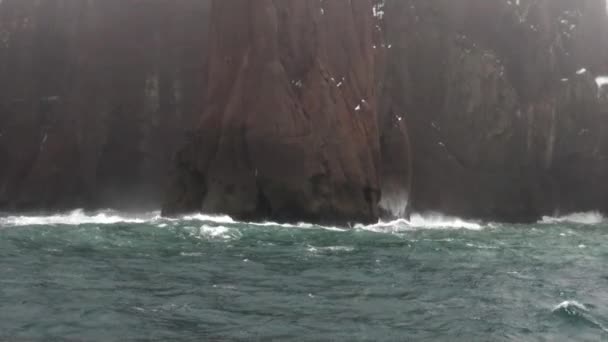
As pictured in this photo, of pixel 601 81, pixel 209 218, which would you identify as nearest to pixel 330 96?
pixel 209 218

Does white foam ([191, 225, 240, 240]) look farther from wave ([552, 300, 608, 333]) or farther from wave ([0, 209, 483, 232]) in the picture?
wave ([552, 300, 608, 333])

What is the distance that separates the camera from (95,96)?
55.2 metres

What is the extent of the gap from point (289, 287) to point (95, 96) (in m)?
38.2

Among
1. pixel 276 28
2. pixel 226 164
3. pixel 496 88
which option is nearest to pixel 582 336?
pixel 226 164

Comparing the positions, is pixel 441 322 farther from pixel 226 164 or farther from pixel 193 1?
pixel 193 1

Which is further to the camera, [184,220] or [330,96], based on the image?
[330,96]

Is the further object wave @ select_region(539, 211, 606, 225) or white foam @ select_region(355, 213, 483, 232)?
wave @ select_region(539, 211, 606, 225)

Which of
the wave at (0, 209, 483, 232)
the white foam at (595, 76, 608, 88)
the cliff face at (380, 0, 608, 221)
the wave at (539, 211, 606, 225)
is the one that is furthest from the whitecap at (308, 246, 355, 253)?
the white foam at (595, 76, 608, 88)


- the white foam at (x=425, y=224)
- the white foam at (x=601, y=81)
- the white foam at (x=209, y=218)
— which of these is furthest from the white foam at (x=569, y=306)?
the white foam at (x=601, y=81)

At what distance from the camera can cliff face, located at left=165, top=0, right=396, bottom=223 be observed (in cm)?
4216

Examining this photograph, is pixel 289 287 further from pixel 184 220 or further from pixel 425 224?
pixel 425 224

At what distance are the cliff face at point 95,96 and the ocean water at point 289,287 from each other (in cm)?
1994

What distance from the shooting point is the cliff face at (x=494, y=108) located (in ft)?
182

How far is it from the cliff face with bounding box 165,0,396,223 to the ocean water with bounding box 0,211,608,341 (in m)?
7.14
